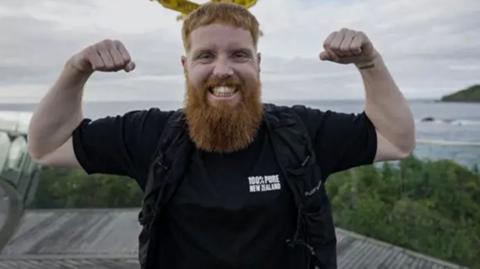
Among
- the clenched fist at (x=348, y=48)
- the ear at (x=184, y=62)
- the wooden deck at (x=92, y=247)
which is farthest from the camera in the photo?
the wooden deck at (x=92, y=247)

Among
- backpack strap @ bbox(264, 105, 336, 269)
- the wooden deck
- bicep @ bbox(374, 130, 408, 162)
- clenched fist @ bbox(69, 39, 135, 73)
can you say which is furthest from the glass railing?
bicep @ bbox(374, 130, 408, 162)

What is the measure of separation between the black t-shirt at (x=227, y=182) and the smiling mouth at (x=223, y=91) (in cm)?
15

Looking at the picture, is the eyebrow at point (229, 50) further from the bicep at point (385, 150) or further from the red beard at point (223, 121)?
the bicep at point (385, 150)

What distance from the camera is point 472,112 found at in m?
5.66

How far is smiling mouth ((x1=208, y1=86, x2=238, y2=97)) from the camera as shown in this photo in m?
1.46

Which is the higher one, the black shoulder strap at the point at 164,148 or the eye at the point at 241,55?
the eye at the point at 241,55

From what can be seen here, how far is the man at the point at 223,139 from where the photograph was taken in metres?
1.40

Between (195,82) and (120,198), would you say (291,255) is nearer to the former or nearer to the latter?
(195,82)

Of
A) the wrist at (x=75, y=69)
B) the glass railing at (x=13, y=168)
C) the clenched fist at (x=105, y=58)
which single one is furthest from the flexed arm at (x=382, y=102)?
the glass railing at (x=13, y=168)

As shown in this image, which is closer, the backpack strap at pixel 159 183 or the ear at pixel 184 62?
the backpack strap at pixel 159 183

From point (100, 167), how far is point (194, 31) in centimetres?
48

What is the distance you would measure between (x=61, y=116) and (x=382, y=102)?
3.00 feet

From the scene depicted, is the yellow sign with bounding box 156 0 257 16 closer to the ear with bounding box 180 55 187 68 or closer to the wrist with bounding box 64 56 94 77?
the ear with bounding box 180 55 187 68

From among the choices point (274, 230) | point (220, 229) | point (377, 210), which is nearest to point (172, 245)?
point (220, 229)
